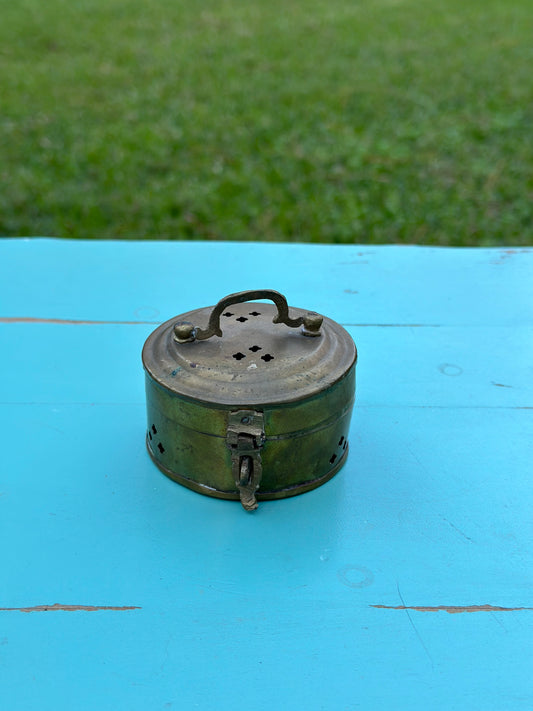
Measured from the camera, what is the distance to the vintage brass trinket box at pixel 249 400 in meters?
1.06

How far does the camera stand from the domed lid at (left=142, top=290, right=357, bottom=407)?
1.07m

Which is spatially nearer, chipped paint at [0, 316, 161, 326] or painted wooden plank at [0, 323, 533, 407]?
painted wooden plank at [0, 323, 533, 407]

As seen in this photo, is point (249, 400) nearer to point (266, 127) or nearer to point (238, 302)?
point (238, 302)

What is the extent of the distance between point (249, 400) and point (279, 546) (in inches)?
9.6

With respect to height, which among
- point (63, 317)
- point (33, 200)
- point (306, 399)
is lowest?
point (33, 200)

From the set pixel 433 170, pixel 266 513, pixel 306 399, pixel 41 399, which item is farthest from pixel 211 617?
pixel 433 170

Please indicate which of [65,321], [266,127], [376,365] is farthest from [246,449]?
[266,127]

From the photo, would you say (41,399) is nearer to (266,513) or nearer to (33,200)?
(266,513)

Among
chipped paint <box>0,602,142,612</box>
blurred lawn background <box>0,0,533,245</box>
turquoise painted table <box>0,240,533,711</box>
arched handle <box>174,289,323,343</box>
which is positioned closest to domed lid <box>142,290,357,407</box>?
arched handle <box>174,289,323,343</box>

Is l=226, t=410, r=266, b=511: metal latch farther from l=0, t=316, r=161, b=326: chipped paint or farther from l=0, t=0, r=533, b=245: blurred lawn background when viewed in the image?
l=0, t=0, r=533, b=245: blurred lawn background

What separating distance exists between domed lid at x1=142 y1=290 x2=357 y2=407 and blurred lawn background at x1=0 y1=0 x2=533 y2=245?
2.10 metres

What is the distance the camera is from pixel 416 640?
0.97 metres

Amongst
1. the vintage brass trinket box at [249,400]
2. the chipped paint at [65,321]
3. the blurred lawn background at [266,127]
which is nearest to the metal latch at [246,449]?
the vintage brass trinket box at [249,400]

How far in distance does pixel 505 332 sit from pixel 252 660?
1.11 metres
